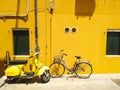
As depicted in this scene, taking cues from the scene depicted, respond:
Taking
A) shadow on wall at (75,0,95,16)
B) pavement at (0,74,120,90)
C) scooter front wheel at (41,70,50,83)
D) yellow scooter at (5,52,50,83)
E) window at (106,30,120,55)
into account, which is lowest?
pavement at (0,74,120,90)

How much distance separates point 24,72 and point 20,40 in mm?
1457

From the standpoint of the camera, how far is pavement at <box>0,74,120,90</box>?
9273 millimetres

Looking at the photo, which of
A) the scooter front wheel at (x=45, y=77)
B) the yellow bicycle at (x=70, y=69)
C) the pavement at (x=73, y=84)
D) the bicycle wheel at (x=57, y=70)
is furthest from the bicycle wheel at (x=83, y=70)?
the scooter front wheel at (x=45, y=77)

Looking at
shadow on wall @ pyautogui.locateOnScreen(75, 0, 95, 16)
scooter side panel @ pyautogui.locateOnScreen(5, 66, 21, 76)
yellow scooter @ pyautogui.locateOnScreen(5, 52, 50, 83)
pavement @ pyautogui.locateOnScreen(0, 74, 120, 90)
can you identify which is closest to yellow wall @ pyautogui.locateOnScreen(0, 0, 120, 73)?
shadow on wall @ pyautogui.locateOnScreen(75, 0, 95, 16)

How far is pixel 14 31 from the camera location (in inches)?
420

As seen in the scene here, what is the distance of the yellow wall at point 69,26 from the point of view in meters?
10.5

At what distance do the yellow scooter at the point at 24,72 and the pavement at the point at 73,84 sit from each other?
26 centimetres

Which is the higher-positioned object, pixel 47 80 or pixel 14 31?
pixel 14 31

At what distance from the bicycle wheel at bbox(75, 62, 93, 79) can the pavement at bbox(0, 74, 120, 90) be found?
0.74ft

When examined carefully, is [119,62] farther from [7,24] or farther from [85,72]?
[7,24]

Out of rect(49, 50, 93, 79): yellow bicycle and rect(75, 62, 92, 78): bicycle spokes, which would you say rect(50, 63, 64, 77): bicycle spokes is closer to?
rect(49, 50, 93, 79): yellow bicycle

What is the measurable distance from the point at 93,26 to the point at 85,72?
195cm

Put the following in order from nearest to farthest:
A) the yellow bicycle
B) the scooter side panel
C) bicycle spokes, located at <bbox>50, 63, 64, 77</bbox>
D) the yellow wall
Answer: the scooter side panel
the yellow wall
the yellow bicycle
bicycle spokes, located at <bbox>50, 63, 64, 77</bbox>

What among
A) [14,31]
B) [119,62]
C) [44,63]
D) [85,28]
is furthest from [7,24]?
[119,62]
